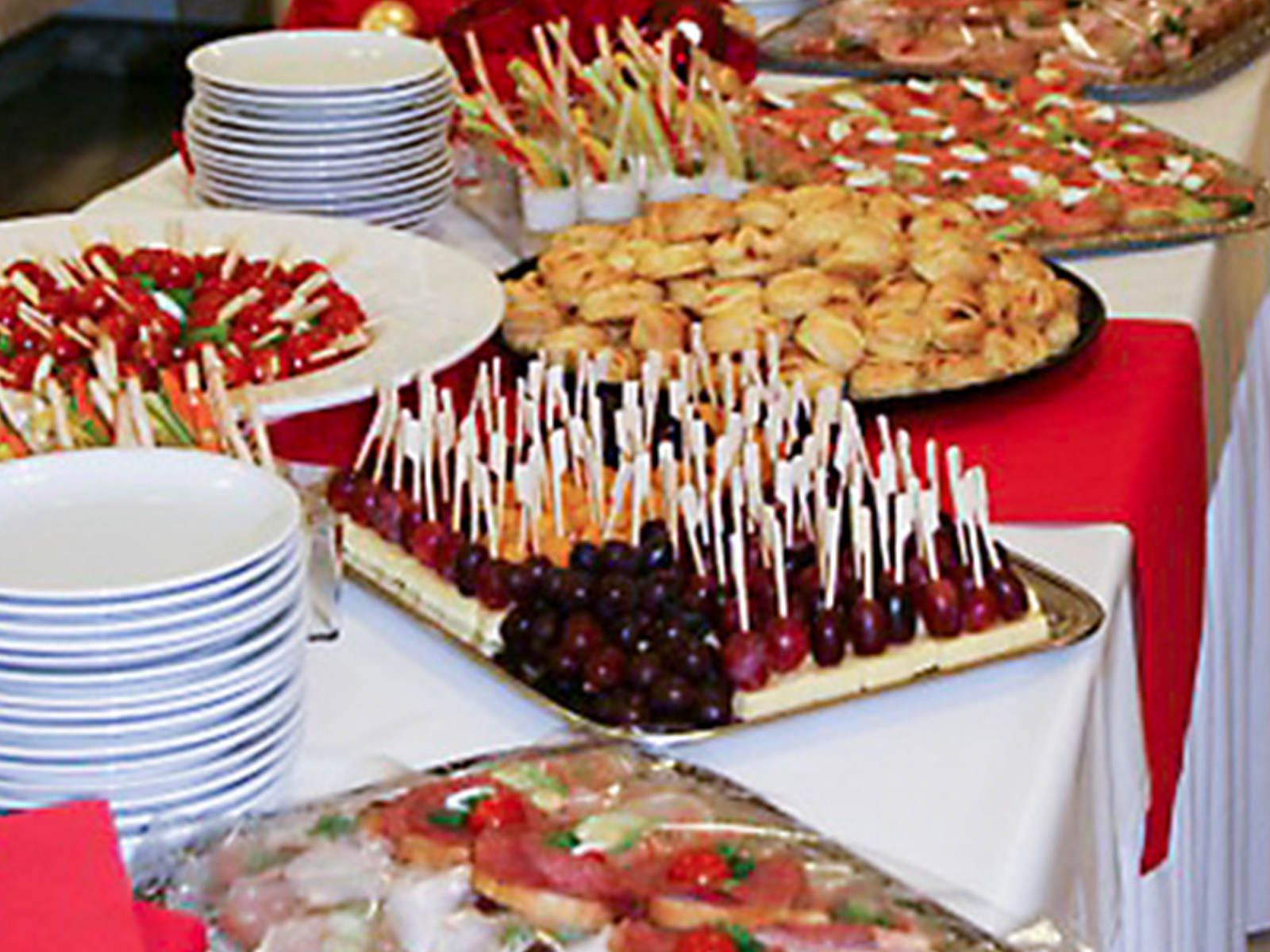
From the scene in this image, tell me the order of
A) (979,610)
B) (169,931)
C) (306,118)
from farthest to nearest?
(306,118) → (979,610) → (169,931)

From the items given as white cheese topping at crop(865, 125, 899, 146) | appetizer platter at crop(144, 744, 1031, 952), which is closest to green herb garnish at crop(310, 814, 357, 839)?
appetizer platter at crop(144, 744, 1031, 952)

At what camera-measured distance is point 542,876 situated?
3.30 feet

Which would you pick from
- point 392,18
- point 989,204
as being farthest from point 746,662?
point 392,18

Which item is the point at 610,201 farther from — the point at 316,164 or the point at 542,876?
the point at 542,876

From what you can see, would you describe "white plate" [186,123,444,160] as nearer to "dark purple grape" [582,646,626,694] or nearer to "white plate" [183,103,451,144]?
"white plate" [183,103,451,144]

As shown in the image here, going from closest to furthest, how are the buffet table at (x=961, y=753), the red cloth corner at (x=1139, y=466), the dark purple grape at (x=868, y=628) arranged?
the buffet table at (x=961, y=753) → the dark purple grape at (x=868, y=628) → the red cloth corner at (x=1139, y=466)

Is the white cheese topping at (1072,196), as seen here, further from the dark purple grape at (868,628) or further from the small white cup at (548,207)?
the dark purple grape at (868,628)

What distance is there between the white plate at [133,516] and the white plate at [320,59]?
87 centimetres

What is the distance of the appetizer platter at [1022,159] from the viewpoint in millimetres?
2098

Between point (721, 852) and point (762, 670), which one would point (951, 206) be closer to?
point (762, 670)

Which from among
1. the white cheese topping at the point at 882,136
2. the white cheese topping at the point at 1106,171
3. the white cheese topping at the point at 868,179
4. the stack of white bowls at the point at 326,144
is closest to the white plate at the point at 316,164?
the stack of white bowls at the point at 326,144

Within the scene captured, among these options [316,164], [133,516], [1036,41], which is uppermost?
[133,516]

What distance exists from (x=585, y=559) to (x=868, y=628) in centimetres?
16

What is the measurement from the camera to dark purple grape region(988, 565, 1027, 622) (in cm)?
133
